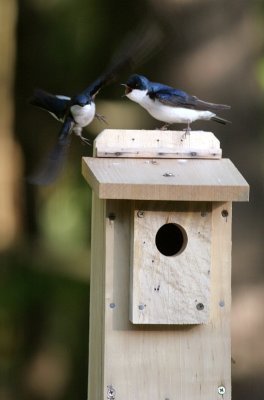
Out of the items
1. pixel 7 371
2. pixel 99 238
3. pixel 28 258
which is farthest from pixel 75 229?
pixel 99 238

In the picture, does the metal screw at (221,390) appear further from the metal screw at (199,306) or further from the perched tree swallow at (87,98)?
the perched tree swallow at (87,98)

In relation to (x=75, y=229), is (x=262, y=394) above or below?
below

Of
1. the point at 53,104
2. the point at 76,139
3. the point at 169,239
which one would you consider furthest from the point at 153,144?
the point at 76,139

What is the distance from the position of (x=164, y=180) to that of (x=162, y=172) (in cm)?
8

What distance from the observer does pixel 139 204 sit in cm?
306

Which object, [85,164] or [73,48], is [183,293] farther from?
[73,48]

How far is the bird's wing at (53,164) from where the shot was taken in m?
2.96

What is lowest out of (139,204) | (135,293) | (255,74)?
(135,293)

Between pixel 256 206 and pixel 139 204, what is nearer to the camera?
pixel 139 204

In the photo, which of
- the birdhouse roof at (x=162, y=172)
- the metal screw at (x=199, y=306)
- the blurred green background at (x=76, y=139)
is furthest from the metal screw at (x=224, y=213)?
the blurred green background at (x=76, y=139)

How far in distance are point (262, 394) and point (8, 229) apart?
1.31 metres

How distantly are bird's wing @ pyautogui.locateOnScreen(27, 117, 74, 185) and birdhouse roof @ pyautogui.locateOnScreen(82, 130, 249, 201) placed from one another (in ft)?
0.26

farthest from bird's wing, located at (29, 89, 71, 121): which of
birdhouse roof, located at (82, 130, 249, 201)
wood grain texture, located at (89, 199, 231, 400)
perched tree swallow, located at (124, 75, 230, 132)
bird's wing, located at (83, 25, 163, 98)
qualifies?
wood grain texture, located at (89, 199, 231, 400)

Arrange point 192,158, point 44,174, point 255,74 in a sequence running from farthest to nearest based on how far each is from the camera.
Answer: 1. point 255,74
2. point 192,158
3. point 44,174
